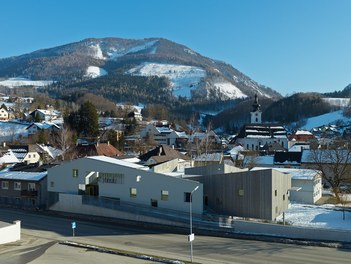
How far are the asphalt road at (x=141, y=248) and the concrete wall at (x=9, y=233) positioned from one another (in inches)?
21.4

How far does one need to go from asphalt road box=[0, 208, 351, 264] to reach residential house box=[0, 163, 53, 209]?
778 centimetres

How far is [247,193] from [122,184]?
35.3 feet

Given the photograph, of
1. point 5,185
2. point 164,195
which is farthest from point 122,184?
point 5,185

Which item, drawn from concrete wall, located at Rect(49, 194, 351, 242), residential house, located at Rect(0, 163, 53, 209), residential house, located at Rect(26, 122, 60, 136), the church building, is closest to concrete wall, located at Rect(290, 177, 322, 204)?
concrete wall, located at Rect(49, 194, 351, 242)

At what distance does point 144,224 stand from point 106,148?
39297 mm

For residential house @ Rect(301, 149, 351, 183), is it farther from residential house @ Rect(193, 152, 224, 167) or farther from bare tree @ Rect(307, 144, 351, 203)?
residential house @ Rect(193, 152, 224, 167)

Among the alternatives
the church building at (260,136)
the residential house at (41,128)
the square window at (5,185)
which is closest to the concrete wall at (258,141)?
the church building at (260,136)

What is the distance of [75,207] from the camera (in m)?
35.4

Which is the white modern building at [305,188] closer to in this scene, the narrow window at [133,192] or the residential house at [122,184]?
the residential house at [122,184]

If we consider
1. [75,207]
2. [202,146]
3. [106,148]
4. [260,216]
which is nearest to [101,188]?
[75,207]

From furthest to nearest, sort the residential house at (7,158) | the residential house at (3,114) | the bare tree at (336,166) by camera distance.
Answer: the residential house at (3,114) → the residential house at (7,158) → the bare tree at (336,166)

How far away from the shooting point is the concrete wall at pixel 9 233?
86.6 feet

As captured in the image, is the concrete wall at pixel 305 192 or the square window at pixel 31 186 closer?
the square window at pixel 31 186

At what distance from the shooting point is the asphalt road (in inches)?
888
